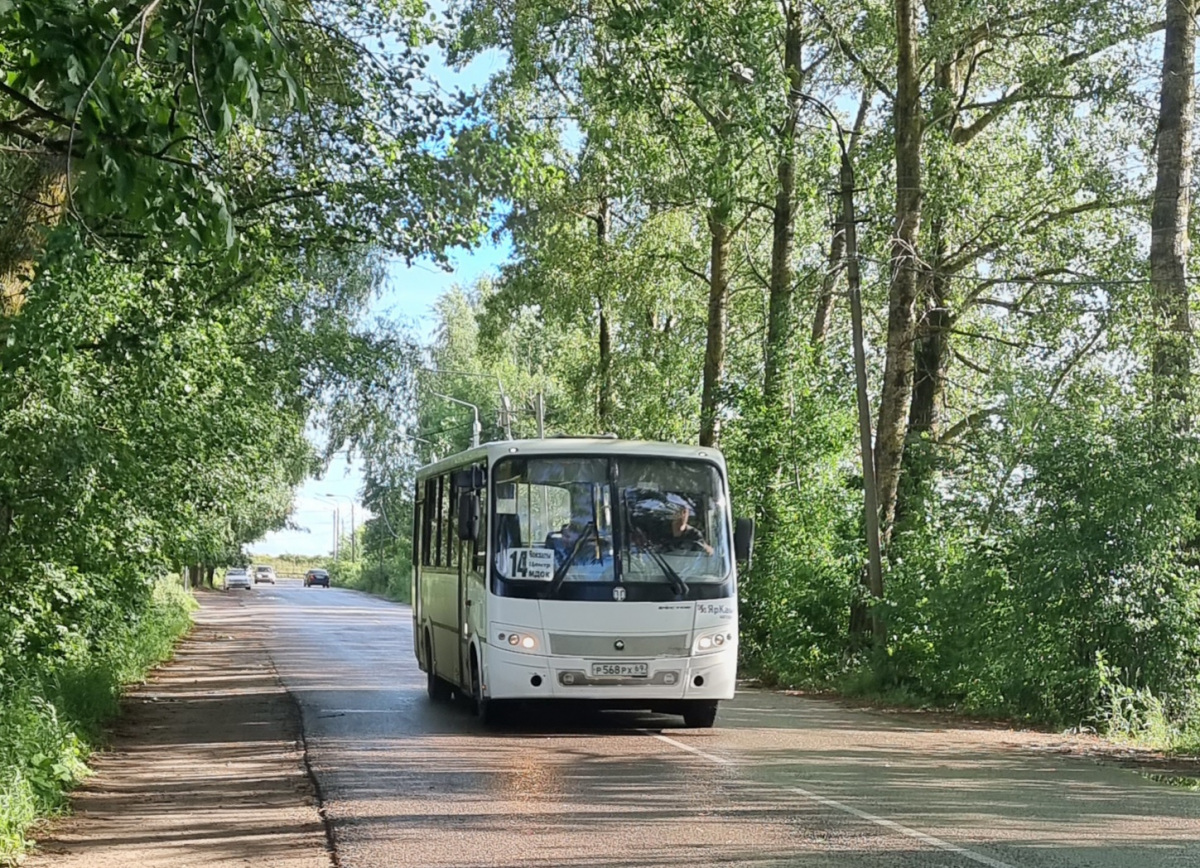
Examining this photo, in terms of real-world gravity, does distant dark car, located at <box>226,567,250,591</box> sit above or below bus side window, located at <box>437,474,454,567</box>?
below

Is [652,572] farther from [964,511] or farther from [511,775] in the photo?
[964,511]

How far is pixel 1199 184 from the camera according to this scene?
21.3 metres

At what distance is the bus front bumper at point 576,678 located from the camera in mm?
14586

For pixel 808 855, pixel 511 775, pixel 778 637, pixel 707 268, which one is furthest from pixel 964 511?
pixel 707 268

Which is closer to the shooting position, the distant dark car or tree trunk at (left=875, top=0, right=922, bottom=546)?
tree trunk at (left=875, top=0, right=922, bottom=546)

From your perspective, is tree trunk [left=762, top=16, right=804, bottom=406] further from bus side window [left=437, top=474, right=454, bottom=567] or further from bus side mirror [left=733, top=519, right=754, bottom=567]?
bus side mirror [left=733, top=519, right=754, bottom=567]

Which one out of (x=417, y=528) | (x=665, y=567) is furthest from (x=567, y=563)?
(x=417, y=528)

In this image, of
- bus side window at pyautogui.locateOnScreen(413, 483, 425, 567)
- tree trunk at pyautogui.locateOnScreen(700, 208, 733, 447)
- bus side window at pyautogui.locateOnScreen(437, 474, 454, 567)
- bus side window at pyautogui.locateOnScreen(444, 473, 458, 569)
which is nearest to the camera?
bus side window at pyautogui.locateOnScreen(444, 473, 458, 569)

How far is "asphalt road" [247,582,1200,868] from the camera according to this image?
8.30 meters

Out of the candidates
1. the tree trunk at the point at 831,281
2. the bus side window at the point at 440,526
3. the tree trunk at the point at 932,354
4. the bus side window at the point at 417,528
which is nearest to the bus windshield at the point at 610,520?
the bus side window at the point at 440,526

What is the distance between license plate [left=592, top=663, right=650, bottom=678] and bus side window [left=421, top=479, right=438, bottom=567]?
17.5 ft

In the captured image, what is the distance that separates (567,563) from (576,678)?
45.3 inches

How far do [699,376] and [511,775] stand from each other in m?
26.6

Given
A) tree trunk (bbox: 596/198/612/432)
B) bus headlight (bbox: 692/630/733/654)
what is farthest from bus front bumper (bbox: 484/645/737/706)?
tree trunk (bbox: 596/198/612/432)
